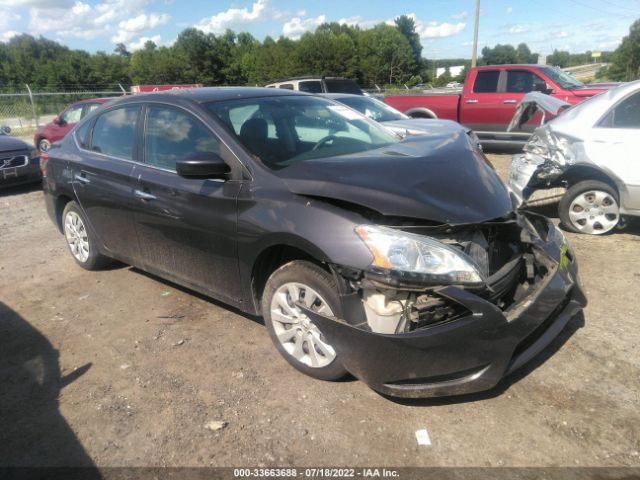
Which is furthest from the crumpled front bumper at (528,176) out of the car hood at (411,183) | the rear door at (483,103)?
the rear door at (483,103)

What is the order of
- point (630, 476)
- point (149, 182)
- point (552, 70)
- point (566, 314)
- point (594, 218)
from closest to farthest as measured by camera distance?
point (630, 476)
point (566, 314)
point (149, 182)
point (594, 218)
point (552, 70)

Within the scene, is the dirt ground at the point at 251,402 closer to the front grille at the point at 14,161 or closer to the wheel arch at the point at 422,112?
the front grille at the point at 14,161

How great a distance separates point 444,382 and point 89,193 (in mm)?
3541

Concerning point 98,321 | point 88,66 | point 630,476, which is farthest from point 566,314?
point 88,66

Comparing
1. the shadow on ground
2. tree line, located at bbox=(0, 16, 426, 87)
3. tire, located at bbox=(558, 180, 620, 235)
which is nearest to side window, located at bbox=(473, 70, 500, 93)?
tire, located at bbox=(558, 180, 620, 235)

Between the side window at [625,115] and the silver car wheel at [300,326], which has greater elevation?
the side window at [625,115]

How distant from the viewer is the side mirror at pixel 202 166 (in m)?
3.15

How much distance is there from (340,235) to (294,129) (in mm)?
1320

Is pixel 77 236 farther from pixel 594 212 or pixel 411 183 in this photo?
pixel 594 212

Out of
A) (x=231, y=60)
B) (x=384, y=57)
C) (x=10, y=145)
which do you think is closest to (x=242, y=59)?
(x=231, y=60)

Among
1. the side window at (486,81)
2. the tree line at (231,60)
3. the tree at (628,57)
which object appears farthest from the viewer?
the tree line at (231,60)

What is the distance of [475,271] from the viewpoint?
2.60 m

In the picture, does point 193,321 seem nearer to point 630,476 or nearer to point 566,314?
point 566,314

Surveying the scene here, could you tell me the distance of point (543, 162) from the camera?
225 inches
